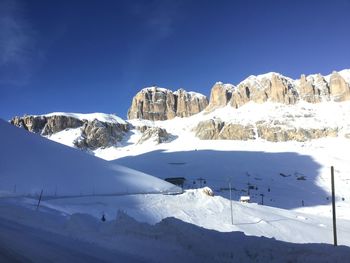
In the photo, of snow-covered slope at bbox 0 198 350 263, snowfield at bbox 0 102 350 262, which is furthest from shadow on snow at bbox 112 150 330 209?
snow-covered slope at bbox 0 198 350 263

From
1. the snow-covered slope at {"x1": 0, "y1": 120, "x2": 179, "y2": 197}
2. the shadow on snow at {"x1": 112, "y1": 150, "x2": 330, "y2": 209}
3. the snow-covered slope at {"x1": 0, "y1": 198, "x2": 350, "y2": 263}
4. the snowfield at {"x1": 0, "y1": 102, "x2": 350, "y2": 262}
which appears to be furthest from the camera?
the shadow on snow at {"x1": 112, "y1": 150, "x2": 330, "y2": 209}

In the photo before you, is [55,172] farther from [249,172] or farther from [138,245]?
[249,172]

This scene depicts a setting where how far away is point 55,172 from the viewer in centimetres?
4897

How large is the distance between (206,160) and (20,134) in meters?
108

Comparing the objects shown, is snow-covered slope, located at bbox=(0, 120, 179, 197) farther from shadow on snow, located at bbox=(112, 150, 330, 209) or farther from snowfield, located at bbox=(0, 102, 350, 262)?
shadow on snow, located at bbox=(112, 150, 330, 209)

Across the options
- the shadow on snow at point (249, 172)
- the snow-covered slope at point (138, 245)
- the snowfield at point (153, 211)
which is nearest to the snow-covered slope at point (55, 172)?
the snowfield at point (153, 211)

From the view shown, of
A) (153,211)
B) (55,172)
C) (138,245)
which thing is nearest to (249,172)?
(153,211)

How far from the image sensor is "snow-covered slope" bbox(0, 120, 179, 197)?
43.7 meters

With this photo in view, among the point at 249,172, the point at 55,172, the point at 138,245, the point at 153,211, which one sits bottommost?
the point at 153,211

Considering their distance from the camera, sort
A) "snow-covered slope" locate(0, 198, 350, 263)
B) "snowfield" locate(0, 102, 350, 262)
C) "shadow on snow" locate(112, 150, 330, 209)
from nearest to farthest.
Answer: "snow-covered slope" locate(0, 198, 350, 263), "snowfield" locate(0, 102, 350, 262), "shadow on snow" locate(112, 150, 330, 209)

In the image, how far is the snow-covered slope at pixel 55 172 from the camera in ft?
143

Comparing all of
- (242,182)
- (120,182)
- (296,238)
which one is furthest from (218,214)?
(242,182)

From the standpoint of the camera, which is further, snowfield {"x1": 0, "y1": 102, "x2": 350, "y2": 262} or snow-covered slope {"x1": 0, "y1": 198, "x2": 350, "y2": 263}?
snowfield {"x1": 0, "y1": 102, "x2": 350, "y2": 262}

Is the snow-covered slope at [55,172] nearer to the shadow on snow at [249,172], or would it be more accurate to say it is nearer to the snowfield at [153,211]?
the snowfield at [153,211]
